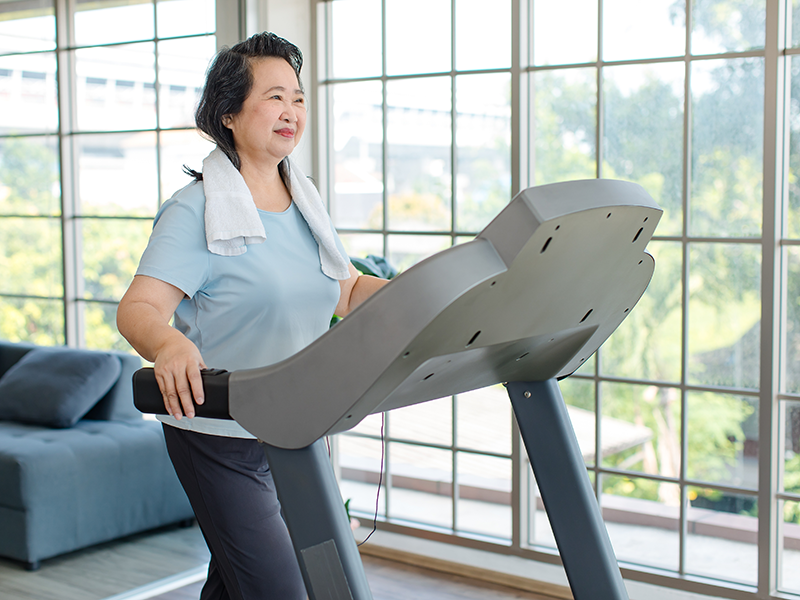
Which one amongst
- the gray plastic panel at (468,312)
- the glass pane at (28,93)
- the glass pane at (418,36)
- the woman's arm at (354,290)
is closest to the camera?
the gray plastic panel at (468,312)

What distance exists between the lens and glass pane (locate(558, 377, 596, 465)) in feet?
9.15

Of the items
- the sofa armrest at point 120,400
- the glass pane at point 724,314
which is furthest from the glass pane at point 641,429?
the sofa armrest at point 120,400

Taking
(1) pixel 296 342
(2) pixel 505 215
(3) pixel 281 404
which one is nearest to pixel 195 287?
(1) pixel 296 342

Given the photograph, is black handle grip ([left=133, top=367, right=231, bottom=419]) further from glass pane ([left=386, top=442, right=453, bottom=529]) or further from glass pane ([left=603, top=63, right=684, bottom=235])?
glass pane ([left=386, top=442, right=453, bottom=529])

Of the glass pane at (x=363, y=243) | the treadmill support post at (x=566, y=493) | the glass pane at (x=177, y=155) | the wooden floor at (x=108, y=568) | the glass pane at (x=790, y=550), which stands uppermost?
the glass pane at (x=177, y=155)

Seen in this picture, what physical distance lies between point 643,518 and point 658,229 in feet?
3.10

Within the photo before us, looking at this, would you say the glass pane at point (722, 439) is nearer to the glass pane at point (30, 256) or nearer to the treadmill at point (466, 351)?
the treadmill at point (466, 351)

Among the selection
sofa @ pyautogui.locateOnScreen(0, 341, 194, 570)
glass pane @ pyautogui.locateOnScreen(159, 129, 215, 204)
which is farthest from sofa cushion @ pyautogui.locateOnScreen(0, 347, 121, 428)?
glass pane @ pyautogui.locateOnScreen(159, 129, 215, 204)

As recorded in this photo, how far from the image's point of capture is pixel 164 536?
3.19 metres

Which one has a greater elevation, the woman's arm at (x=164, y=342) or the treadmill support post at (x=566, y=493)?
the woman's arm at (x=164, y=342)

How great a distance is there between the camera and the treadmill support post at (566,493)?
1.12 m

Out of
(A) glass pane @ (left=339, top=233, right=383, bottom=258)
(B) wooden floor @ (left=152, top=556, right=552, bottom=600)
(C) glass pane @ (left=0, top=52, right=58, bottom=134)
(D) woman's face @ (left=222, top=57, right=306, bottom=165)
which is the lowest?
(B) wooden floor @ (left=152, top=556, right=552, bottom=600)

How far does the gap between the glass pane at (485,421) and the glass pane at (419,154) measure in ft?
2.09

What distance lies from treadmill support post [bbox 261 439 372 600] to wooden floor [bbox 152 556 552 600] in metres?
1.99
